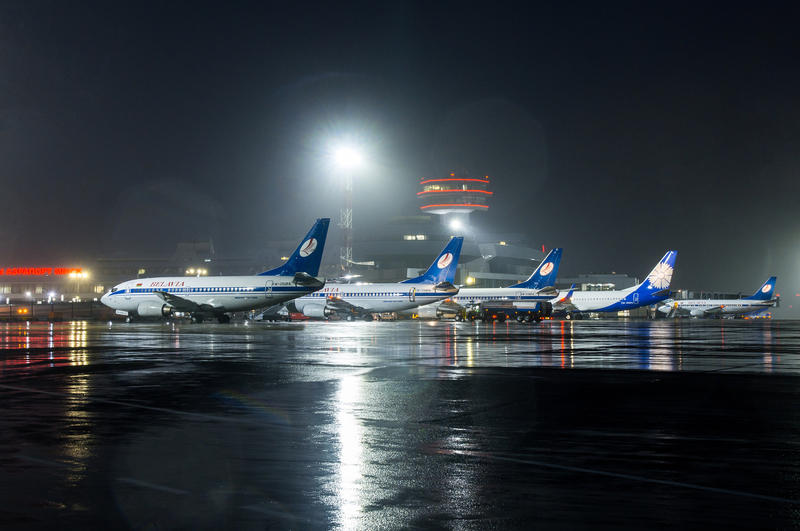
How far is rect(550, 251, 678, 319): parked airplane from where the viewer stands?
86.2 meters

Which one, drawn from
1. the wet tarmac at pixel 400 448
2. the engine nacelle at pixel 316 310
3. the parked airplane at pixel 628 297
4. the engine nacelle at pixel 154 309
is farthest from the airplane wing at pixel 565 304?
the wet tarmac at pixel 400 448

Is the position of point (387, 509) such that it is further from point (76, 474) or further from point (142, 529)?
point (76, 474)

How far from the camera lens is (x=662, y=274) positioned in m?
86.2

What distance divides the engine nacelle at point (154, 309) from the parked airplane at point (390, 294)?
14432 mm

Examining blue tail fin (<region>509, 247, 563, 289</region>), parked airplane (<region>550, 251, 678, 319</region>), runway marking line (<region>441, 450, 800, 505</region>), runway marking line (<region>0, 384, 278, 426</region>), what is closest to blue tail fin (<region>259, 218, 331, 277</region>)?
blue tail fin (<region>509, 247, 563, 289</region>)

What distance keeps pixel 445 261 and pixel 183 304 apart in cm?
2459

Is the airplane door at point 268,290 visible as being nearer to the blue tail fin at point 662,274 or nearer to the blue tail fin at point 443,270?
the blue tail fin at point 443,270

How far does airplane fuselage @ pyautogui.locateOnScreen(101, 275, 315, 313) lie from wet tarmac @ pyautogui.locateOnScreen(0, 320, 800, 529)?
133 feet

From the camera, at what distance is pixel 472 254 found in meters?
188

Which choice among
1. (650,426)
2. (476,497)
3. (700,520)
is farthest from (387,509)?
(650,426)

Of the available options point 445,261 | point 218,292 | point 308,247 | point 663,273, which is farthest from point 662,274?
point 218,292

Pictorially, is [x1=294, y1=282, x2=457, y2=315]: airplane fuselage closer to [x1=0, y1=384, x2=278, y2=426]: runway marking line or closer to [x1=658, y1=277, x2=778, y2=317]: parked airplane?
[x1=0, y1=384, x2=278, y2=426]: runway marking line

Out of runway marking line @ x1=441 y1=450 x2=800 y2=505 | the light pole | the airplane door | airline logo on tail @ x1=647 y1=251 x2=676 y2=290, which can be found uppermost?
the light pole

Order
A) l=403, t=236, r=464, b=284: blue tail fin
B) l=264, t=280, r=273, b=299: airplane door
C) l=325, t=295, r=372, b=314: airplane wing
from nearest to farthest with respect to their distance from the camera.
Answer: l=264, t=280, r=273, b=299: airplane door → l=403, t=236, r=464, b=284: blue tail fin → l=325, t=295, r=372, b=314: airplane wing
